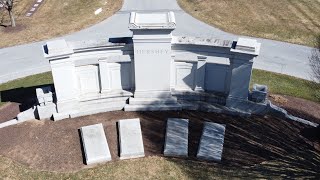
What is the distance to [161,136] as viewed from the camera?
12203 mm

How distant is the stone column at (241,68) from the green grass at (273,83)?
→ 3599 mm

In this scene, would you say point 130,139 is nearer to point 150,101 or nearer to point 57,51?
point 150,101

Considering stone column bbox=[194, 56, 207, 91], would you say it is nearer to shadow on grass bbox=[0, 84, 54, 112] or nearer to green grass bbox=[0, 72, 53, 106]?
shadow on grass bbox=[0, 84, 54, 112]

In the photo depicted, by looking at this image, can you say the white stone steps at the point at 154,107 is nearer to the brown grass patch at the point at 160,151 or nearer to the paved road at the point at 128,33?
the brown grass patch at the point at 160,151

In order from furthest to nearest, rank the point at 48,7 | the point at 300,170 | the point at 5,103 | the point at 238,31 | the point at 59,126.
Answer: the point at 48,7
the point at 238,31
the point at 5,103
the point at 59,126
the point at 300,170

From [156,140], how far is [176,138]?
24.9 inches

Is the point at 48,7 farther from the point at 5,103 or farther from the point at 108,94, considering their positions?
the point at 108,94

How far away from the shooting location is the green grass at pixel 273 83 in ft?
→ 53.3

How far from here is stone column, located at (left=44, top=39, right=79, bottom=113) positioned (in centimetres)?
1217

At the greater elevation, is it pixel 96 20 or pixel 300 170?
pixel 96 20

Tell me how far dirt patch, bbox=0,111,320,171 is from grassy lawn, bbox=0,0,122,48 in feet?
34.2

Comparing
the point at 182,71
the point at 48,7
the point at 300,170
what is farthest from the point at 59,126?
the point at 48,7

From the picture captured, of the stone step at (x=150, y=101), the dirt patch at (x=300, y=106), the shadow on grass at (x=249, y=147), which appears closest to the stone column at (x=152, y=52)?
the stone step at (x=150, y=101)

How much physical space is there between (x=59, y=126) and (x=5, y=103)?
3.86m
